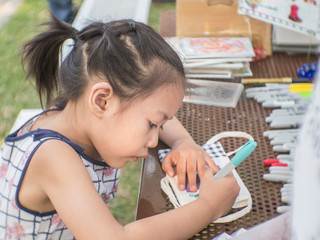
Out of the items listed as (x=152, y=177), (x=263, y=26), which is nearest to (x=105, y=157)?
(x=152, y=177)

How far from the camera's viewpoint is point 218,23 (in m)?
1.61

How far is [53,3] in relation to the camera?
371 cm

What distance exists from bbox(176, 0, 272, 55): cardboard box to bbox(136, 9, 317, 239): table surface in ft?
0.38

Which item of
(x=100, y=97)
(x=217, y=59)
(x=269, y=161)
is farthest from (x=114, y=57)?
(x=217, y=59)

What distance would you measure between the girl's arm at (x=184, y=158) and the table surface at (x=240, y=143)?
3 cm

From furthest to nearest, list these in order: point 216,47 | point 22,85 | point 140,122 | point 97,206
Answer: point 22,85, point 216,47, point 140,122, point 97,206

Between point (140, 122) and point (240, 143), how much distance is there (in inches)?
12.9

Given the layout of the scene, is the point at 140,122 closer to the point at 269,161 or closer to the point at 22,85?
the point at 269,161

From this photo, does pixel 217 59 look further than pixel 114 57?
Yes

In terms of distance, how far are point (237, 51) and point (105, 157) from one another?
2.19 ft

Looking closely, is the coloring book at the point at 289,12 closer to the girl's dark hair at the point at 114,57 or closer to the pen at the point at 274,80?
the pen at the point at 274,80

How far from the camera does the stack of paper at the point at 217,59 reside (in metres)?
1.43

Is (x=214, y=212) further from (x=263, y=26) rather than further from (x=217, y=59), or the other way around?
(x=263, y=26)

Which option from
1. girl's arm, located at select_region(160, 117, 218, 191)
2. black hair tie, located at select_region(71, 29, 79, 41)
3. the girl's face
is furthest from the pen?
black hair tie, located at select_region(71, 29, 79, 41)
